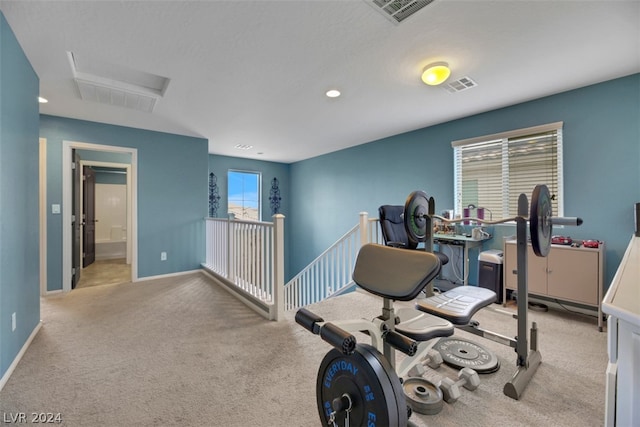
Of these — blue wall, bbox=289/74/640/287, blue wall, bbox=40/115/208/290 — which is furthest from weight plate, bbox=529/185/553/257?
blue wall, bbox=40/115/208/290

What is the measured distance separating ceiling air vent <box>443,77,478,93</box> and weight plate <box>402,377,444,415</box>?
8.74 ft

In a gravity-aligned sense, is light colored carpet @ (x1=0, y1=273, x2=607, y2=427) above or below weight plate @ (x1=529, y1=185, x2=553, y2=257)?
below

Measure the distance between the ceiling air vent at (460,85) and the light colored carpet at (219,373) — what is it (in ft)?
7.91

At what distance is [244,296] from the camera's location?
3273 millimetres

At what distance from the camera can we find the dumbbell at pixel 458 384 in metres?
1.58

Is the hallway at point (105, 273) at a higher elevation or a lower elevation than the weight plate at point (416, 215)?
lower

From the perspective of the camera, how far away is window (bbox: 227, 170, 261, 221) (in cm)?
647

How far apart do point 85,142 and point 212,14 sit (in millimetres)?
3382

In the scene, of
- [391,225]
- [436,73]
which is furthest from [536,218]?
[391,225]

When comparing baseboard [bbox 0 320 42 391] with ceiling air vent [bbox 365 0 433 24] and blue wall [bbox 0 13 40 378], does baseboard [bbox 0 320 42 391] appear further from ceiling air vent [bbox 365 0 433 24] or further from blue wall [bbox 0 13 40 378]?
ceiling air vent [bbox 365 0 433 24]

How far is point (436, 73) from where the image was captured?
2.43 m

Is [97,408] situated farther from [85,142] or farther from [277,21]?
[85,142]

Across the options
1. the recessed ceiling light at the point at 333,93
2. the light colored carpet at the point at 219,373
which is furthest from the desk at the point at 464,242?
the recessed ceiling light at the point at 333,93

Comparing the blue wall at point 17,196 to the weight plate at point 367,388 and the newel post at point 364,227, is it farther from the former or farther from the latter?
the newel post at point 364,227
